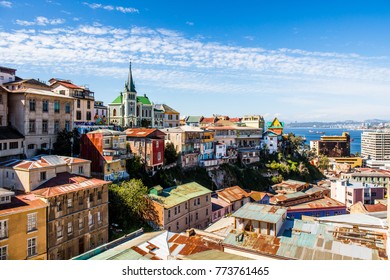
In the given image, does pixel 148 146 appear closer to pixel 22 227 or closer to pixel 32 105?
pixel 32 105

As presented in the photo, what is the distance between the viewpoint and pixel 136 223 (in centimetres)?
2189

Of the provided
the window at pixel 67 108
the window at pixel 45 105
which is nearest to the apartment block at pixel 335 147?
the window at pixel 67 108

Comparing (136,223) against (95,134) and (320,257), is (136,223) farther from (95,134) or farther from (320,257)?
(320,257)

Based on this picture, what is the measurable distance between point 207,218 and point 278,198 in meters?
9.90

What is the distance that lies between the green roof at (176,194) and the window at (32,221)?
9.04 m

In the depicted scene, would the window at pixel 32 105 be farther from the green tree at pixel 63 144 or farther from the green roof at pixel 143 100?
the green roof at pixel 143 100

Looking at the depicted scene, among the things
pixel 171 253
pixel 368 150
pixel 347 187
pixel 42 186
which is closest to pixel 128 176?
pixel 42 186

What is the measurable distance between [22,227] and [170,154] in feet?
64.3

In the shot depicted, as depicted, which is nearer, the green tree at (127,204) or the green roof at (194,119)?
the green tree at (127,204)

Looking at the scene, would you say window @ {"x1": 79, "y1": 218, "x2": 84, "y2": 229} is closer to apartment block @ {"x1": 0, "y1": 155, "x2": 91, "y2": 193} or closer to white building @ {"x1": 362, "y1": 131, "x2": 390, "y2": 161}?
apartment block @ {"x1": 0, "y1": 155, "x2": 91, "y2": 193}

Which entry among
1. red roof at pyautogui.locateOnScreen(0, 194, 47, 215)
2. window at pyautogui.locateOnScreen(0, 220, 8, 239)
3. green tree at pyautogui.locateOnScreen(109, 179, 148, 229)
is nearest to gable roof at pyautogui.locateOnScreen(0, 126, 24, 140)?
red roof at pyautogui.locateOnScreen(0, 194, 47, 215)

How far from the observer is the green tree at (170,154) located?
32.3 meters

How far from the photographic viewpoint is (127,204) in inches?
837

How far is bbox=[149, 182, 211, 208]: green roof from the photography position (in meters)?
22.6
